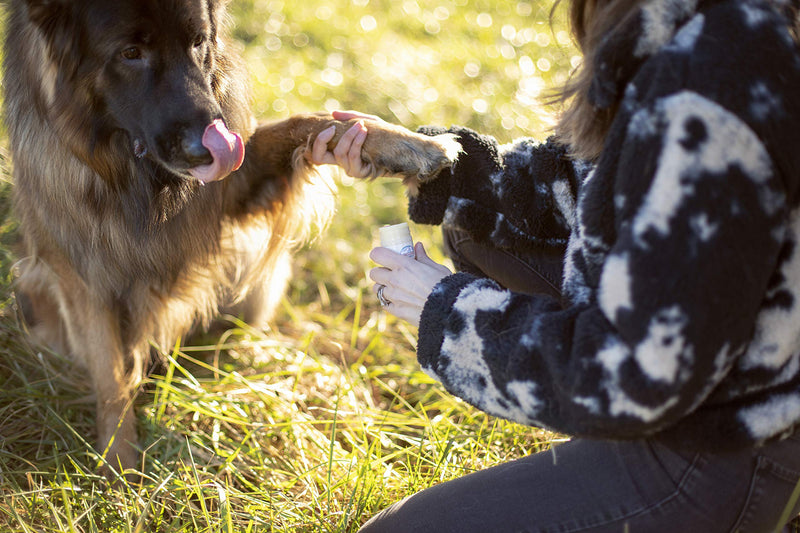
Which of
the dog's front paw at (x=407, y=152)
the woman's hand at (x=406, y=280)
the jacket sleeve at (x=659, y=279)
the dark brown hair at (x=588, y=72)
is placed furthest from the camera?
the dog's front paw at (x=407, y=152)

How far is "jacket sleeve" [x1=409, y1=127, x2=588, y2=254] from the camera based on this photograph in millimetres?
2102

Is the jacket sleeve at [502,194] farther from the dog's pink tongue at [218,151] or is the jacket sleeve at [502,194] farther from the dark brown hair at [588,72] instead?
the dog's pink tongue at [218,151]

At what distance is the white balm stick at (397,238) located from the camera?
182 centimetres

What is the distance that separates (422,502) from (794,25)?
51.4 inches

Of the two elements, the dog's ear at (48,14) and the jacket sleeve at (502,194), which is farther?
the jacket sleeve at (502,194)

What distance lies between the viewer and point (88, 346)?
2258 millimetres

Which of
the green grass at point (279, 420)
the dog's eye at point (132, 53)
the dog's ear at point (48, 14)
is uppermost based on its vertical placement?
the dog's ear at point (48, 14)

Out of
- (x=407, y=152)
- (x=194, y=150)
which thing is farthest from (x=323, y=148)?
(x=194, y=150)

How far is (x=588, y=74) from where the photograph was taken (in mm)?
Result: 1387

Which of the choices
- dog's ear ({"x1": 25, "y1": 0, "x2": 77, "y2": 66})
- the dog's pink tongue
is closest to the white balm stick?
the dog's pink tongue

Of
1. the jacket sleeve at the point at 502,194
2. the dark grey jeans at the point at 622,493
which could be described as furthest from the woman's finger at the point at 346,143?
the dark grey jeans at the point at 622,493

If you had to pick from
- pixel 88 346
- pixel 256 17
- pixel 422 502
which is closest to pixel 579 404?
pixel 422 502

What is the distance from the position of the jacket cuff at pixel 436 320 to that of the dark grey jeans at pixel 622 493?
12.5 inches

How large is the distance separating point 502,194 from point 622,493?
3.38 feet
